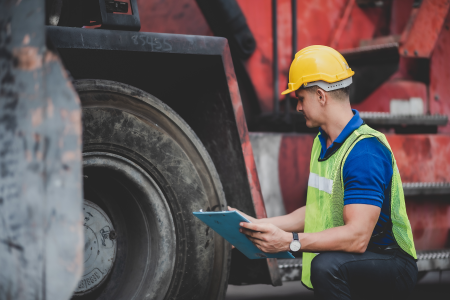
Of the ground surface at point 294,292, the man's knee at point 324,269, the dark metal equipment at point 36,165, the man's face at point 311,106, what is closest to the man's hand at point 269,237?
the man's knee at point 324,269

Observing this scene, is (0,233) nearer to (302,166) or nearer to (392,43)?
(302,166)

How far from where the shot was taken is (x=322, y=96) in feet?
6.95

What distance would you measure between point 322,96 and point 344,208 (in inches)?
19.5

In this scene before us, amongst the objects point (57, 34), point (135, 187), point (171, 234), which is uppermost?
point (57, 34)

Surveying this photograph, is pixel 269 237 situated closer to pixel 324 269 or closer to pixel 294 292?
pixel 324 269

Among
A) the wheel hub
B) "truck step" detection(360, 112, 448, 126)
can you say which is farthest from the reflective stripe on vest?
"truck step" detection(360, 112, 448, 126)

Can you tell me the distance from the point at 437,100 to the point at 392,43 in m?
0.60

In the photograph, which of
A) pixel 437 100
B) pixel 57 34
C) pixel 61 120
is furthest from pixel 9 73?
pixel 437 100

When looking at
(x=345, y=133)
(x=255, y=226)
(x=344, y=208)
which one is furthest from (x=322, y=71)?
(x=255, y=226)

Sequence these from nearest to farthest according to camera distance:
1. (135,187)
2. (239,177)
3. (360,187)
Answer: (360,187) → (135,187) → (239,177)

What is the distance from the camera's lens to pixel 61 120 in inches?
52.6

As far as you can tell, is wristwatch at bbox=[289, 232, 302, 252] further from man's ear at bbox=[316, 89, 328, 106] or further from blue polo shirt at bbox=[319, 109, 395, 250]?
man's ear at bbox=[316, 89, 328, 106]

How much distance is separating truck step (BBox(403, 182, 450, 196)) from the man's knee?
4.45 ft

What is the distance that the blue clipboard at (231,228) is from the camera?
1807 mm
